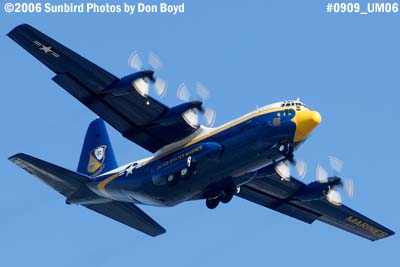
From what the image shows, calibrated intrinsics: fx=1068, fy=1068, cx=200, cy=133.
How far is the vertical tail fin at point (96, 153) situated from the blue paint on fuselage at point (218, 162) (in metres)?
3.54

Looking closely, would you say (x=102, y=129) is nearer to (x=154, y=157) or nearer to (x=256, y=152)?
(x=154, y=157)

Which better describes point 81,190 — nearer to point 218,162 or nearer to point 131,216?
point 131,216

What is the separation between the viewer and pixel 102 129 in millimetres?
56094

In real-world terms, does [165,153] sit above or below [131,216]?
above

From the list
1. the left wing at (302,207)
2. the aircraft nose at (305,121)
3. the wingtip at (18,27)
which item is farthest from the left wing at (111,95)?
the left wing at (302,207)

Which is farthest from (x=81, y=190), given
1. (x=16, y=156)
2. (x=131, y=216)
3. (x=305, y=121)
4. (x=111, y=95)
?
(x=305, y=121)

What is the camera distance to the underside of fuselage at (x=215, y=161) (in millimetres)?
46594

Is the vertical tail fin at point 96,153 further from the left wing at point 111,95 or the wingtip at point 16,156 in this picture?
the wingtip at point 16,156

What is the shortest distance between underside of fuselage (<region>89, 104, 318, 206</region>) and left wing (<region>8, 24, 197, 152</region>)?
1231 millimetres

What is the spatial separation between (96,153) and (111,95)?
22.4ft

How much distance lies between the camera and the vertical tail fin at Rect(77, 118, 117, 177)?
54062mm

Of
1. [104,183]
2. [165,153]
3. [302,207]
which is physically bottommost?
[104,183]

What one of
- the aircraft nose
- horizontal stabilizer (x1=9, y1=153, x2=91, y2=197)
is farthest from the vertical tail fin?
the aircraft nose

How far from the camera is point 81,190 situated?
2050 inches
